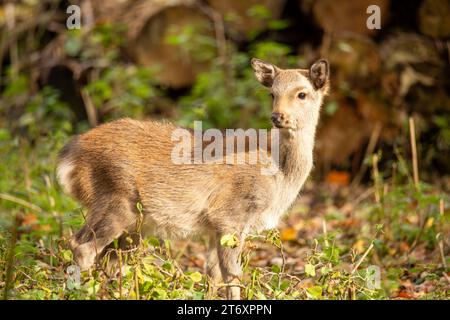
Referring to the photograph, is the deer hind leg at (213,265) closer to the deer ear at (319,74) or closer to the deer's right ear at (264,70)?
the deer's right ear at (264,70)

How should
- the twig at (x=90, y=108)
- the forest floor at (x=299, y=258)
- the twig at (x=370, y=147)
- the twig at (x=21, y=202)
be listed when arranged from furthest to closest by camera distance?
the twig at (x=90, y=108) < the twig at (x=370, y=147) < the twig at (x=21, y=202) < the forest floor at (x=299, y=258)

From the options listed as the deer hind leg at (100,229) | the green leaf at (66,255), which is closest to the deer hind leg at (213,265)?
the deer hind leg at (100,229)

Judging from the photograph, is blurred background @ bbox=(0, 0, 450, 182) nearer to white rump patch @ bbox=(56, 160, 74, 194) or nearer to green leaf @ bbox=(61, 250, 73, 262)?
white rump patch @ bbox=(56, 160, 74, 194)

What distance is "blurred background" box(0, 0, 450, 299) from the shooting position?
1031 cm

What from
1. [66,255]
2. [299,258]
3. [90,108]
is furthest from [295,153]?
[90,108]

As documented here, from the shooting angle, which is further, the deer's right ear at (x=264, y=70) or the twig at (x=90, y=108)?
the twig at (x=90, y=108)

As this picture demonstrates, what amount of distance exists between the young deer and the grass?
265mm

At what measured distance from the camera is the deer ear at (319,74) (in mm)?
7305

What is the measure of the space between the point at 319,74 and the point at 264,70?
0.55 metres

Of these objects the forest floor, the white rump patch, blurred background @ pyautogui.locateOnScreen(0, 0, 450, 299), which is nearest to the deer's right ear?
the forest floor

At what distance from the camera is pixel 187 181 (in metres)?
7.29

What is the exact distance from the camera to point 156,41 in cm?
1309

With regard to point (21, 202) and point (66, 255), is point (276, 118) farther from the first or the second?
point (21, 202)

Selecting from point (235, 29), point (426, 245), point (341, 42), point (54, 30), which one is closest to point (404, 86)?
point (341, 42)
